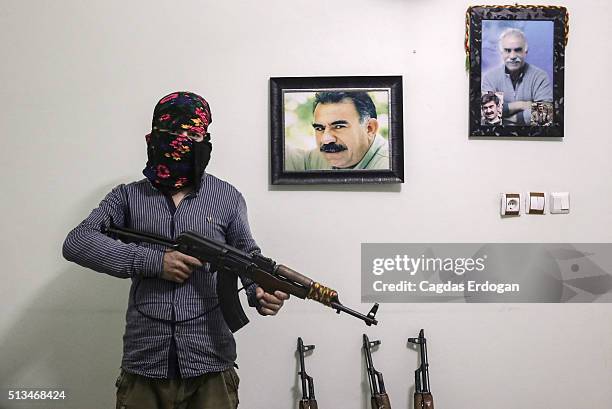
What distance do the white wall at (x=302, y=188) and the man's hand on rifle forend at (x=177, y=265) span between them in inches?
24.6

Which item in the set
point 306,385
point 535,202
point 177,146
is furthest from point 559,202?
point 177,146

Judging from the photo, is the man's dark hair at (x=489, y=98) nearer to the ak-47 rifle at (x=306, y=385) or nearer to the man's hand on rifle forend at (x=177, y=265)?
the ak-47 rifle at (x=306, y=385)

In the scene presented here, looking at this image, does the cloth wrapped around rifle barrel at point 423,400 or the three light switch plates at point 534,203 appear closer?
the cloth wrapped around rifle barrel at point 423,400

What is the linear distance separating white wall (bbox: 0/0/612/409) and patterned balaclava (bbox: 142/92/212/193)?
0.52 m

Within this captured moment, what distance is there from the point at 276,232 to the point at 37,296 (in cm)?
92

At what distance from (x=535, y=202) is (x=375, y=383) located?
2.90 ft

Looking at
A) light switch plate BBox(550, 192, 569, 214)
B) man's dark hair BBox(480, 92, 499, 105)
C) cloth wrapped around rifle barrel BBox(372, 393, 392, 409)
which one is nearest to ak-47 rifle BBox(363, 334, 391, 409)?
cloth wrapped around rifle barrel BBox(372, 393, 392, 409)

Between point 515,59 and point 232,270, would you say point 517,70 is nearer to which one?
point 515,59

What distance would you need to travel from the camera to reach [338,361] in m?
2.27

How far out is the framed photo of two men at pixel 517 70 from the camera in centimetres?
226

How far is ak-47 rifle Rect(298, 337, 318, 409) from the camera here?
2.14 m

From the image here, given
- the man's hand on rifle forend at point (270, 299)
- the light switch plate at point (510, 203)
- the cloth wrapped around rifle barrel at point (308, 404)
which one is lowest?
the cloth wrapped around rifle barrel at point (308, 404)

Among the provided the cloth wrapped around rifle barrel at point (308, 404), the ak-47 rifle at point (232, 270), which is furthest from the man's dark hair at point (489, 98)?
the cloth wrapped around rifle barrel at point (308, 404)

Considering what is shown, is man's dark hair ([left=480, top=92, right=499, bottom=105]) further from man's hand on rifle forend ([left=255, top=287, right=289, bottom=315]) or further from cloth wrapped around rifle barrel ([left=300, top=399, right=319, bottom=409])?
cloth wrapped around rifle barrel ([left=300, top=399, right=319, bottom=409])
